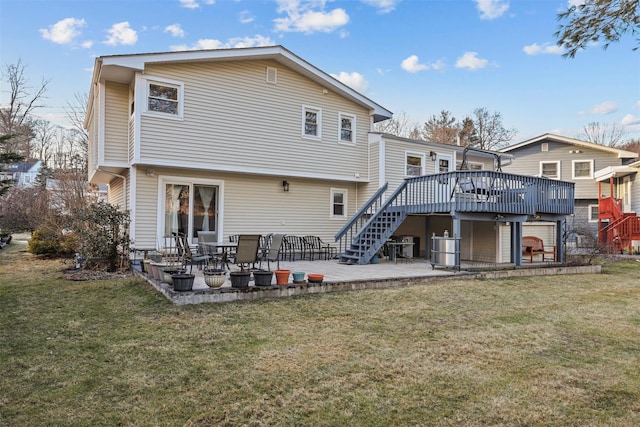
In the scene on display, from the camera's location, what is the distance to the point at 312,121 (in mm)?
13492

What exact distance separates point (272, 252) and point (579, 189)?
21737 millimetres

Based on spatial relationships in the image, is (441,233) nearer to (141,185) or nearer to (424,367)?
(141,185)

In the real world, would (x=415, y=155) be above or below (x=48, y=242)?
above

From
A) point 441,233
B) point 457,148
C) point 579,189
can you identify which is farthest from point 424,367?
point 579,189

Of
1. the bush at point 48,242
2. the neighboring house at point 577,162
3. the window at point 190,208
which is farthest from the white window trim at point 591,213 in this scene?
the bush at point 48,242

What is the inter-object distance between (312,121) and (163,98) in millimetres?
4759

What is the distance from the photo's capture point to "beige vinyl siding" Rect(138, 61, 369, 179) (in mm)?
10914

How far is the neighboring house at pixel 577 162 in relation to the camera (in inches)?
893

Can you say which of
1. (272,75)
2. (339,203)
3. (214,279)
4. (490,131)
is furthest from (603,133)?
(214,279)

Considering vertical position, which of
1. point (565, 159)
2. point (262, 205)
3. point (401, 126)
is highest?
point (401, 126)

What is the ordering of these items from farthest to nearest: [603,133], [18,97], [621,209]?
[603,133] → [18,97] → [621,209]

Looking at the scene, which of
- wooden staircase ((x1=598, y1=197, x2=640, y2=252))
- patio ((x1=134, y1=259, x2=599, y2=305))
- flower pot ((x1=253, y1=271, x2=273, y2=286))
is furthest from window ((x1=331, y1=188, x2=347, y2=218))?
wooden staircase ((x1=598, y1=197, x2=640, y2=252))

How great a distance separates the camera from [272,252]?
8.63m

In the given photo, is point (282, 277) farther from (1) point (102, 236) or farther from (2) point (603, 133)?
(2) point (603, 133)
